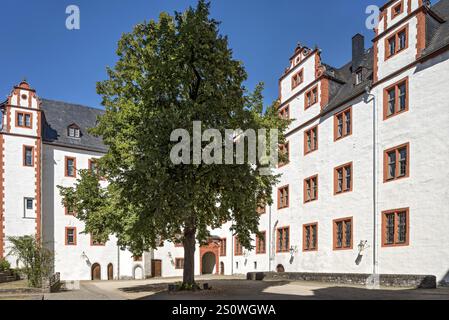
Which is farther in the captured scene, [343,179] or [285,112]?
[285,112]

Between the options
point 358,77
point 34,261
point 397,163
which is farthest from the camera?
point 358,77

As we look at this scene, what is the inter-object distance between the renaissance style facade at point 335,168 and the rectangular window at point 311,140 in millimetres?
103

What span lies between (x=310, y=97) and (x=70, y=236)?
23696 millimetres

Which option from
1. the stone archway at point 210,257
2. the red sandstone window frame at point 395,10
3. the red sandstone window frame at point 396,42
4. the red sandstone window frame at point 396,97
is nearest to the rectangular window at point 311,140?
the red sandstone window frame at point 396,97

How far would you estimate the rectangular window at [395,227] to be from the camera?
2247cm

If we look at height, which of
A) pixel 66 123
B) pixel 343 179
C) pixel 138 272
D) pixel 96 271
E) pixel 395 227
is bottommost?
pixel 138 272

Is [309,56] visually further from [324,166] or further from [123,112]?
[123,112]

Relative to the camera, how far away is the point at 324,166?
2962 centimetres

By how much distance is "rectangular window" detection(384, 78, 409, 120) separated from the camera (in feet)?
76.7

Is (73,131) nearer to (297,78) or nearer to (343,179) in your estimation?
(297,78)

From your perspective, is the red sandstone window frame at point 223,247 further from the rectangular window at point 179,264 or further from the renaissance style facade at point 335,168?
the rectangular window at point 179,264

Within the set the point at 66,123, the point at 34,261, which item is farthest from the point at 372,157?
the point at 66,123

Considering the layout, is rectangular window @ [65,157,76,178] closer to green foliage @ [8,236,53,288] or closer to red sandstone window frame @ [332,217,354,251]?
green foliage @ [8,236,53,288]

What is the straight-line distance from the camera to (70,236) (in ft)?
128
